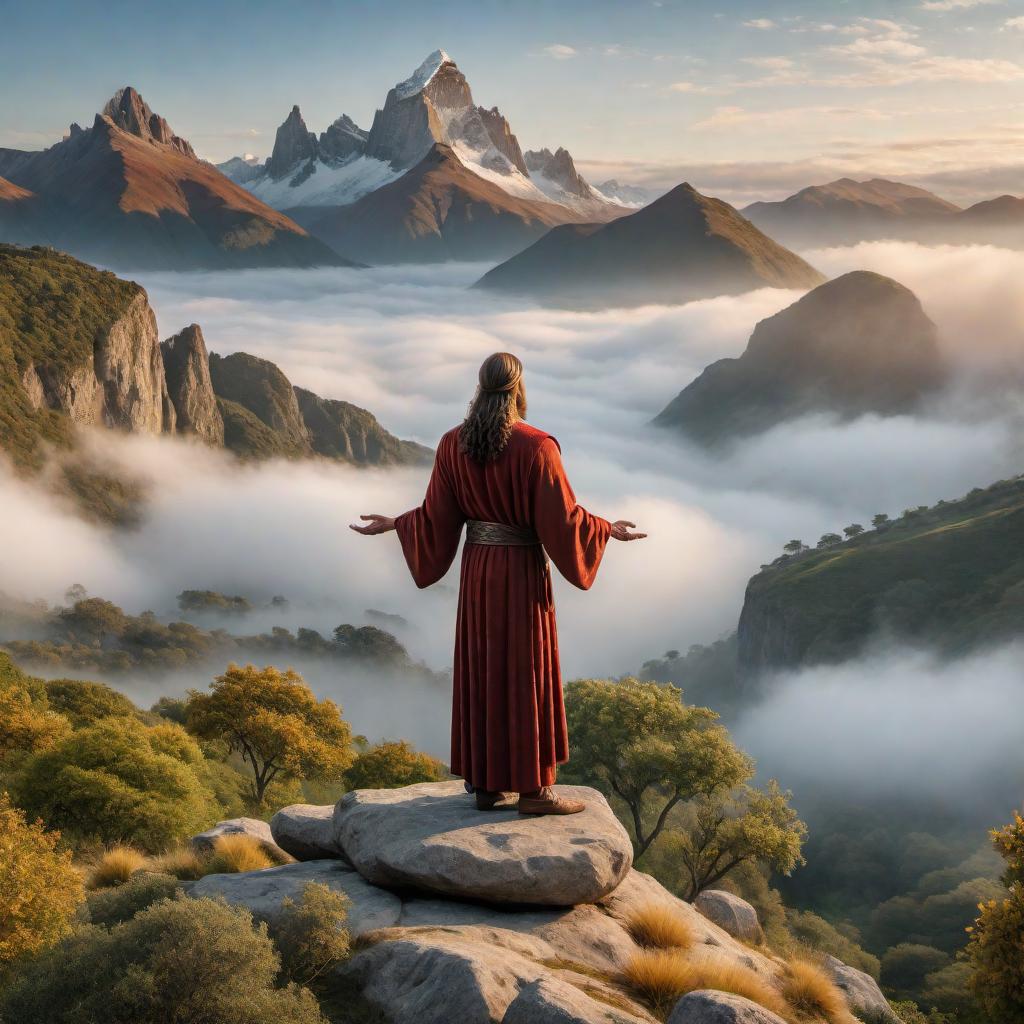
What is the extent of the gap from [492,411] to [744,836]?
2449 centimetres

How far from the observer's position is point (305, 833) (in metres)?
12.7

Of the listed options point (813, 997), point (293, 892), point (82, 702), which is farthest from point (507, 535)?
point (82, 702)

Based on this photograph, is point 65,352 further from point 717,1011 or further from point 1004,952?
point 717,1011

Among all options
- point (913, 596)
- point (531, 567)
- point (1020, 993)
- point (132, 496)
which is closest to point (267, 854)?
point (531, 567)

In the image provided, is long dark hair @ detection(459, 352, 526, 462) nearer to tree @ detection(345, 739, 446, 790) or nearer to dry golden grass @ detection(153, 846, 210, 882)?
dry golden grass @ detection(153, 846, 210, 882)

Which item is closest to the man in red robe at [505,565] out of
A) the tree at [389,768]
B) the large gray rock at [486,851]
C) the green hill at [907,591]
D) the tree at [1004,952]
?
the large gray rock at [486,851]

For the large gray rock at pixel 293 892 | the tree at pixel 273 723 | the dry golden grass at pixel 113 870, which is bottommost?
the tree at pixel 273 723

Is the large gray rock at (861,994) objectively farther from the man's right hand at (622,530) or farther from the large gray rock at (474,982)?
the man's right hand at (622,530)

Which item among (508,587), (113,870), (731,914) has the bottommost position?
(731,914)

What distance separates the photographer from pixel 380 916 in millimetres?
9898

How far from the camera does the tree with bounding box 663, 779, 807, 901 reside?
98.4ft

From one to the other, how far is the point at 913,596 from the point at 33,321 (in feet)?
479

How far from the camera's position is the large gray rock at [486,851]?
32.6 ft

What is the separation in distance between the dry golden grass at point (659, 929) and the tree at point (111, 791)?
11968 millimetres
